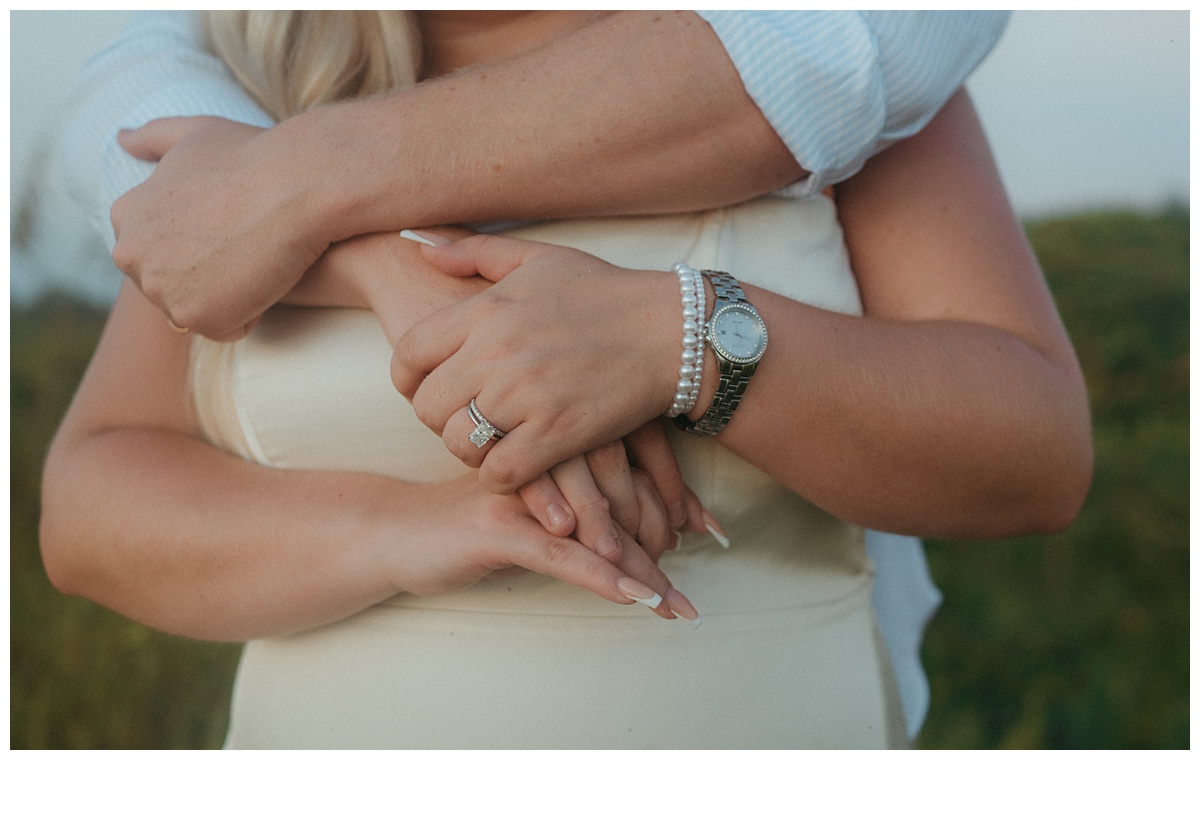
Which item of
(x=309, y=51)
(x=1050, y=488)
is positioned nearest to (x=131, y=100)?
(x=309, y=51)

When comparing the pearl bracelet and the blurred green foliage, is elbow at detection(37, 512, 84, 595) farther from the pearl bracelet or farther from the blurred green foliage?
the blurred green foliage

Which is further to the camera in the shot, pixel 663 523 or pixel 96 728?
pixel 96 728

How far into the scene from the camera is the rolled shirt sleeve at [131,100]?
47.9 inches

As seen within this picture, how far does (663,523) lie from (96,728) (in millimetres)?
1983

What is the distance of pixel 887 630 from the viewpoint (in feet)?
4.72

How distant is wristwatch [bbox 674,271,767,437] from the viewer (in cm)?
96

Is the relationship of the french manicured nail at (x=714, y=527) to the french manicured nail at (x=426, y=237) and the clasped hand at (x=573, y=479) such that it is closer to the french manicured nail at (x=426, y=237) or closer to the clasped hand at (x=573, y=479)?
the clasped hand at (x=573, y=479)

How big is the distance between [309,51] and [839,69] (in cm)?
73

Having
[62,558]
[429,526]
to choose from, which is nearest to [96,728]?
[62,558]

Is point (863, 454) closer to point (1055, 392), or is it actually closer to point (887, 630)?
point (1055, 392)

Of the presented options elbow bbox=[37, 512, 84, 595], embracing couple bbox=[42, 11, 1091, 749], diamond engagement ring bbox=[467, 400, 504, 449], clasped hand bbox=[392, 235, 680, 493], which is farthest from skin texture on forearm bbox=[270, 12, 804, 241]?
elbow bbox=[37, 512, 84, 595]

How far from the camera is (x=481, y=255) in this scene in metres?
1.04

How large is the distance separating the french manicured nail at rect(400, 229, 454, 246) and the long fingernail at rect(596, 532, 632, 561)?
1.18 ft

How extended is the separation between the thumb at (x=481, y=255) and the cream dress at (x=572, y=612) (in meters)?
0.11
